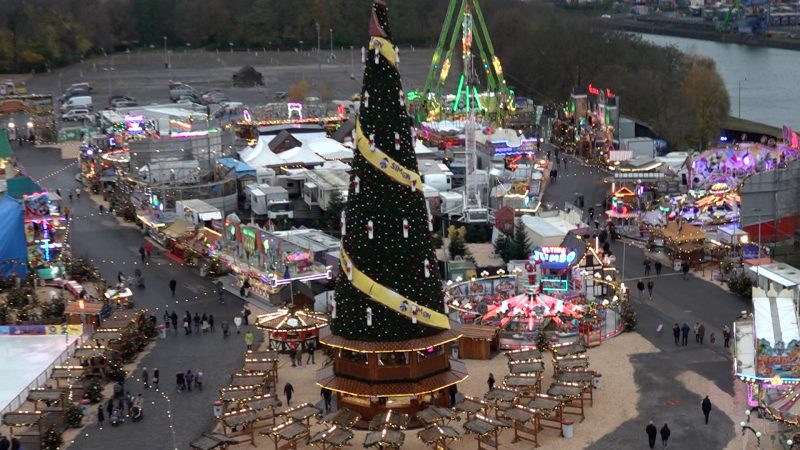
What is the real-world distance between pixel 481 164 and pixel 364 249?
3175 centimetres

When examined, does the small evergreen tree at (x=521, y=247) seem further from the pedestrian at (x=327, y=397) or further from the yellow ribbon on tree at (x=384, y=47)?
the yellow ribbon on tree at (x=384, y=47)

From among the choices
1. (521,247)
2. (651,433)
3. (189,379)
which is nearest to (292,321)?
(189,379)

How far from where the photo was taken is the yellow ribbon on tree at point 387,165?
93.9 feet

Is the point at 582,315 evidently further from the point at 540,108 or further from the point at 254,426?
the point at 540,108

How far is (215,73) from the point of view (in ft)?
359

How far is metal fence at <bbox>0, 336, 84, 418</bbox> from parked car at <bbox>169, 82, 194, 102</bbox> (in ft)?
180

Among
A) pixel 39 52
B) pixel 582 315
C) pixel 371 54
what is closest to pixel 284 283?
pixel 582 315

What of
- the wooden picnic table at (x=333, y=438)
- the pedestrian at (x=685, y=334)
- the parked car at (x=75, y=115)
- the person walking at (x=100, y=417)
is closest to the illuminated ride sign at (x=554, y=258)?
the pedestrian at (x=685, y=334)

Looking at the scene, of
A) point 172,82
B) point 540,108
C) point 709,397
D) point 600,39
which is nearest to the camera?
point 709,397

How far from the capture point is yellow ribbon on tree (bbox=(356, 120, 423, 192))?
28625 millimetres

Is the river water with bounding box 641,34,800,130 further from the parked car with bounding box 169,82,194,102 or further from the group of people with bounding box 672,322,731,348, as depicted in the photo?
the group of people with bounding box 672,322,731,348

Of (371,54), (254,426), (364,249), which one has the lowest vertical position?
(254,426)

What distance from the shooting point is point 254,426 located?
1157 inches

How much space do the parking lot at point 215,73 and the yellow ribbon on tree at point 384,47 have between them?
60851 millimetres
